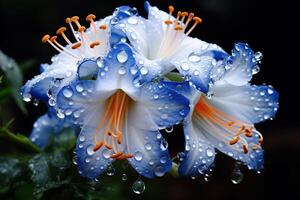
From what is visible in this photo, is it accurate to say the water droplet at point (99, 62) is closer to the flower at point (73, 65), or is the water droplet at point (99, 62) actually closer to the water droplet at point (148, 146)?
the flower at point (73, 65)

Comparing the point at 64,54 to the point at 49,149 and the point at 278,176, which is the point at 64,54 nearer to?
the point at 49,149

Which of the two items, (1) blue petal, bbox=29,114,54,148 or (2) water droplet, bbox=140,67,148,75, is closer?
(2) water droplet, bbox=140,67,148,75

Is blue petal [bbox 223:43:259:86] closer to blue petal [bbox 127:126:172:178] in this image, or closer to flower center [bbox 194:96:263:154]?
flower center [bbox 194:96:263:154]

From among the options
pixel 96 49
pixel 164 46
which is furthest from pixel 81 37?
pixel 164 46

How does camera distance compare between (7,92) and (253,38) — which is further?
(253,38)

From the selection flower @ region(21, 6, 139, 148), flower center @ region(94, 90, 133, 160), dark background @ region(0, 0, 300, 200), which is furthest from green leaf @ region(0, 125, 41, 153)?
dark background @ region(0, 0, 300, 200)

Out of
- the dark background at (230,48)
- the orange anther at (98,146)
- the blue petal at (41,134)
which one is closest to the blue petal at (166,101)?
the orange anther at (98,146)

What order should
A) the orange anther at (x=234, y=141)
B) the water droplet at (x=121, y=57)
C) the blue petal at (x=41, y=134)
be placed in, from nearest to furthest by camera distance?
the water droplet at (x=121, y=57) → the orange anther at (x=234, y=141) → the blue petal at (x=41, y=134)
